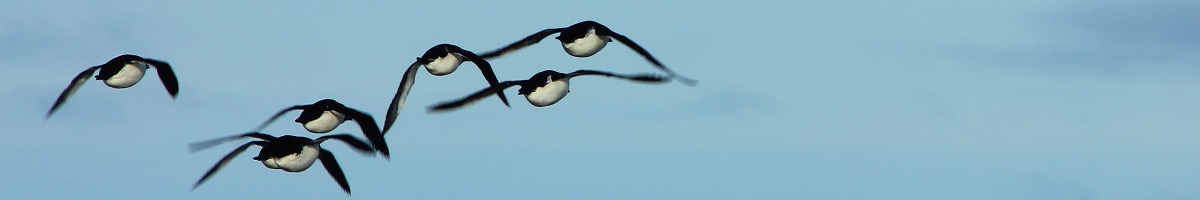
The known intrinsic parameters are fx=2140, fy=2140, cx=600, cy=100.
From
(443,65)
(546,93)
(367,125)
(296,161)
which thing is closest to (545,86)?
(546,93)

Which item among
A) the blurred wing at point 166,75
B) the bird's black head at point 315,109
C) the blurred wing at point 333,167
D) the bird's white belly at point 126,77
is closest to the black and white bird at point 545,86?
the bird's black head at point 315,109

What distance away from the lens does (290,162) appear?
131 ft

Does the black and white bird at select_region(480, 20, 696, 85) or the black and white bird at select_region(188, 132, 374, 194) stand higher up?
the black and white bird at select_region(480, 20, 696, 85)

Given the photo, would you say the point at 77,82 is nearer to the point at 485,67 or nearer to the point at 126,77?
the point at 126,77

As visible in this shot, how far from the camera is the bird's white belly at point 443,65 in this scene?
4009cm

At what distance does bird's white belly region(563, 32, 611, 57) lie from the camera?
38.3 m

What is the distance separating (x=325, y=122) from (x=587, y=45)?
5524 mm

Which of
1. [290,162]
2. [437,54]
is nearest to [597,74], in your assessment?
[437,54]

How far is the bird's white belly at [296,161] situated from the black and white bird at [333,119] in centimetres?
41

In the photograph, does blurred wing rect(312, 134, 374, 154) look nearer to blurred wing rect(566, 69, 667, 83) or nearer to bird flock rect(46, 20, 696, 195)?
bird flock rect(46, 20, 696, 195)

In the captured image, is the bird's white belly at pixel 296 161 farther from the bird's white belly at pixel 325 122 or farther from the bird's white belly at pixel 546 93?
the bird's white belly at pixel 546 93

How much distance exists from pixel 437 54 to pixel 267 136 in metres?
3.77

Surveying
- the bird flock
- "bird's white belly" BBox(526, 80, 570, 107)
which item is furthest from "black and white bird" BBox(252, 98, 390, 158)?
"bird's white belly" BBox(526, 80, 570, 107)

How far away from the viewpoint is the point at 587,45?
126 feet
